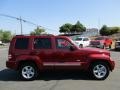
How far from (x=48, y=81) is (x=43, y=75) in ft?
4.88

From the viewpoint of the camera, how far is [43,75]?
1305 centimetres

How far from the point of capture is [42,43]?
12039 mm

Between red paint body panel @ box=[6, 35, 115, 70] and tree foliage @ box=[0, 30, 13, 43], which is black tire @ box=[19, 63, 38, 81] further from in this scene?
tree foliage @ box=[0, 30, 13, 43]

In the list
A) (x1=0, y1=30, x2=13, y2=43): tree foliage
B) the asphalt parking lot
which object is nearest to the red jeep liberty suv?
the asphalt parking lot

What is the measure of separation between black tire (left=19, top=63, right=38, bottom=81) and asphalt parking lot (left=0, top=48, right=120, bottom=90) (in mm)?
245

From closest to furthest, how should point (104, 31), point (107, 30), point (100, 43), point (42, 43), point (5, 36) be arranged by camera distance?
point (42, 43) → point (100, 43) → point (107, 30) → point (104, 31) → point (5, 36)

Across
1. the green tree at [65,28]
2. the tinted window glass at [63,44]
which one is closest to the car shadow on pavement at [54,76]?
the tinted window glass at [63,44]

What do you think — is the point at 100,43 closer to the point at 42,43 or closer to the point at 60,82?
the point at 42,43

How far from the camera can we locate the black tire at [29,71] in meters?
11.9

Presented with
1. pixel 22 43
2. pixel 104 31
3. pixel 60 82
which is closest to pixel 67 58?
pixel 60 82

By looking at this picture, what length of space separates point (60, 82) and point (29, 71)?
139cm

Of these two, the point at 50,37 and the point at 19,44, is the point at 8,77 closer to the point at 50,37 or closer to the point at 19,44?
the point at 19,44

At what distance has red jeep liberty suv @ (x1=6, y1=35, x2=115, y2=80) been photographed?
1185cm

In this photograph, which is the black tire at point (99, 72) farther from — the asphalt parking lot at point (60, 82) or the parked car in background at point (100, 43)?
the parked car in background at point (100, 43)
